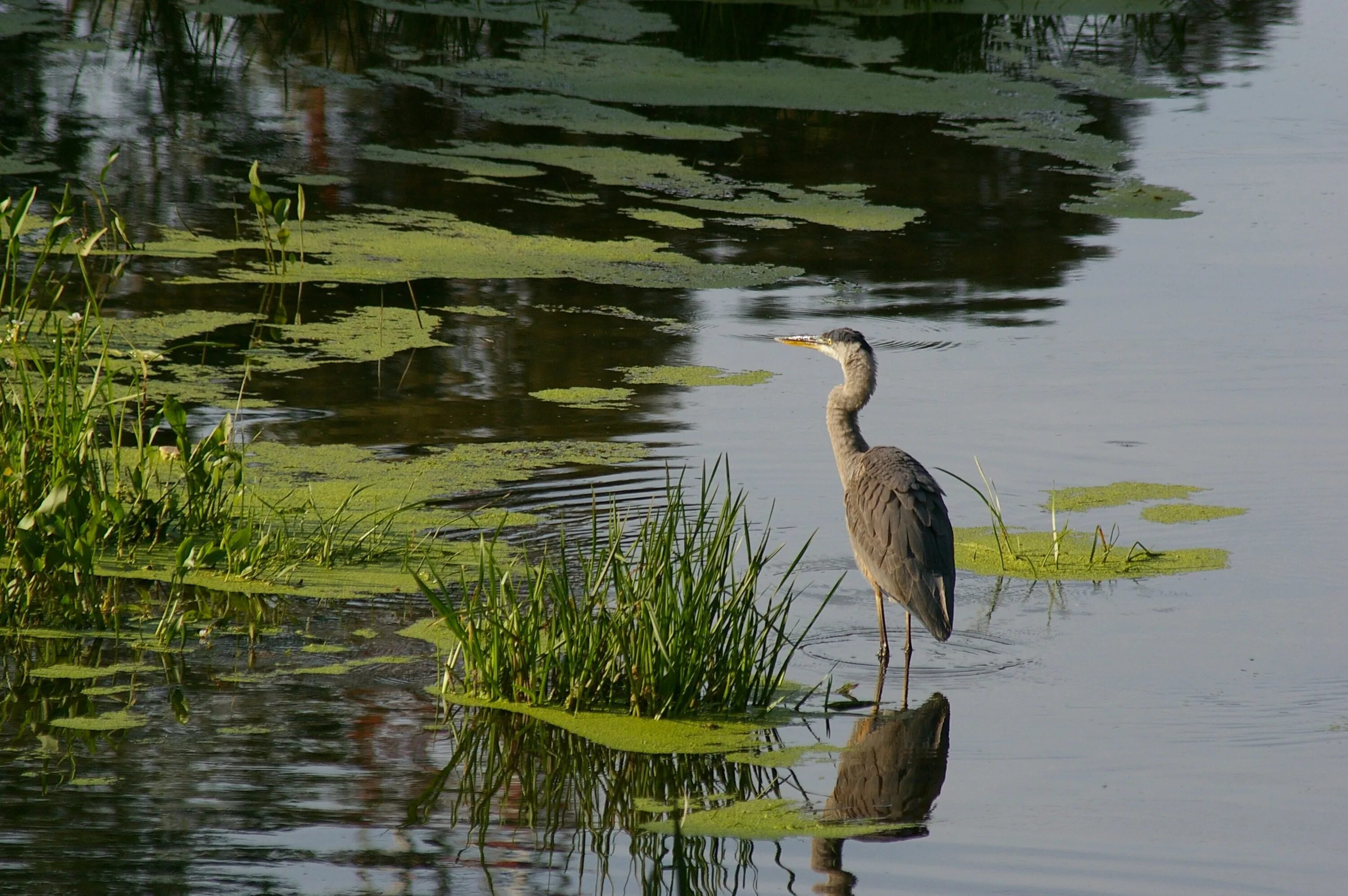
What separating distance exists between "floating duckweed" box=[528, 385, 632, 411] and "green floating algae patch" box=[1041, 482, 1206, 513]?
1842mm

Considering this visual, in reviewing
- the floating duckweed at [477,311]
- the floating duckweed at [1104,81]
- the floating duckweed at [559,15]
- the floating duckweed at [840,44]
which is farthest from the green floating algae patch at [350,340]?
the floating duckweed at [1104,81]

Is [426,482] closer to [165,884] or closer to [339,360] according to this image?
[339,360]

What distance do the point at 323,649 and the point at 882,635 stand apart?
167 cm

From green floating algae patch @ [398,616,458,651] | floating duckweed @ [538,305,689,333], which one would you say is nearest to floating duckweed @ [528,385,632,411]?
floating duckweed @ [538,305,689,333]

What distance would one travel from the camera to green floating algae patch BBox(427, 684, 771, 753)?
404cm

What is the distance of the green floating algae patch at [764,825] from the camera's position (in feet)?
11.9

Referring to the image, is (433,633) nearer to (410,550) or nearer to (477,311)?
(410,550)

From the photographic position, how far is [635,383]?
7.23 metres

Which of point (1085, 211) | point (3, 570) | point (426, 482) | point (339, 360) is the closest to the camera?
point (3, 570)

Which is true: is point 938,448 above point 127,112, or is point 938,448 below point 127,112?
below

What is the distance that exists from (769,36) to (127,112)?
228 inches

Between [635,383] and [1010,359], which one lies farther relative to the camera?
[1010,359]

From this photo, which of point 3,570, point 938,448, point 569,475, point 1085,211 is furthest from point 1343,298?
point 3,570

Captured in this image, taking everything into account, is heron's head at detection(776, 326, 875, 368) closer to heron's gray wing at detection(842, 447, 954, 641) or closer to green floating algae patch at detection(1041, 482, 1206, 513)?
heron's gray wing at detection(842, 447, 954, 641)
